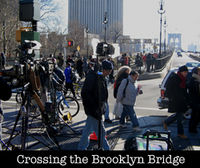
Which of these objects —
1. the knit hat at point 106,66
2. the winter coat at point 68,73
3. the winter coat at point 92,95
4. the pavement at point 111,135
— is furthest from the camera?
the winter coat at point 68,73

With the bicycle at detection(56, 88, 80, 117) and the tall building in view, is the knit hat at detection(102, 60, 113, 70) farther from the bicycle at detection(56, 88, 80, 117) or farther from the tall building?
the tall building

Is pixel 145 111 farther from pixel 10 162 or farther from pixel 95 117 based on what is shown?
pixel 10 162

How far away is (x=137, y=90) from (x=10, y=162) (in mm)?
4668

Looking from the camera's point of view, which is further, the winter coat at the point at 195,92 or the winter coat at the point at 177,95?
the winter coat at the point at 195,92

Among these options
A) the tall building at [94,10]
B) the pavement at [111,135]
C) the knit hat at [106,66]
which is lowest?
the pavement at [111,135]

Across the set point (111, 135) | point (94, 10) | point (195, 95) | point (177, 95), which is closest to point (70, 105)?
point (111, 135)

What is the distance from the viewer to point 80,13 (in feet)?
513

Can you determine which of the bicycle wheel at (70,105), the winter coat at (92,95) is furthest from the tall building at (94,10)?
the winter coat at (92,95)

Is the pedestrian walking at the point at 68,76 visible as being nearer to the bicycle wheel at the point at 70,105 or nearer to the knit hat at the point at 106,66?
the bicycle wheel at the point at 70,105

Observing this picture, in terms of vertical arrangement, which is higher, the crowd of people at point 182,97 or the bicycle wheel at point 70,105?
the crowd of people at point 182,97

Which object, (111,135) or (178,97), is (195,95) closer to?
(178,97)

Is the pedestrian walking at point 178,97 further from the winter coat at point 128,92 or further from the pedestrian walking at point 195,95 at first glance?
the winter coat at point 128,92

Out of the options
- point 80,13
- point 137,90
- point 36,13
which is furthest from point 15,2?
point 80,13

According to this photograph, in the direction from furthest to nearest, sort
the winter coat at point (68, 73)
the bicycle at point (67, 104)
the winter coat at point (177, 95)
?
the winter coat at point (68, 73), the bicycle at point (67, 104), the winter coat at point (177, 95)
